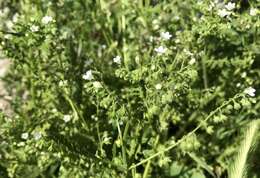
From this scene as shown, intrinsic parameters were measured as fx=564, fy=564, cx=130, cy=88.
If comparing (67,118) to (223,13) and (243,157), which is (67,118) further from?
(243,157)

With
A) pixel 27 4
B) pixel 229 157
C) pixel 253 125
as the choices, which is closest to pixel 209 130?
pixel 253 125

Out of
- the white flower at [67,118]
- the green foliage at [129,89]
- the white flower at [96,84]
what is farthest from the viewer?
the white flower at [67,118]

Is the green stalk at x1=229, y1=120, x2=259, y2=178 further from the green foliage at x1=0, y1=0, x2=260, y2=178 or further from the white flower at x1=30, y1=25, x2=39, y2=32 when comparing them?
the white flower at x1=30, y1=25, x2=39, y2=32

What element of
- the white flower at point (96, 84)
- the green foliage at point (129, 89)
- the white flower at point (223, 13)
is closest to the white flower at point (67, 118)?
the green foliage at point (129, 89)

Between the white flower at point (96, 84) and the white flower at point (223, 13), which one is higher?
the white flower at point (223, 13)

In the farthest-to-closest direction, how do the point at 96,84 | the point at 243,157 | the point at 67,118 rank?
1. the point at 67,118
2. the point at 96,84
3. the point at 243,157

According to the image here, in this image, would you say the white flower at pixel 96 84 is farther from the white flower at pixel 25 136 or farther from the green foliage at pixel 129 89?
the white flower at pixel 25 136

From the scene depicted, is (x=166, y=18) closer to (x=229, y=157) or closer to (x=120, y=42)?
(x=120, y=42)

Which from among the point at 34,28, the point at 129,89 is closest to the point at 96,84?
the point at 129,89

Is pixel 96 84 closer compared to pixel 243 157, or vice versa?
pixel 243 157
